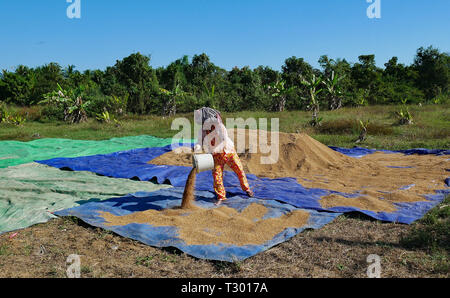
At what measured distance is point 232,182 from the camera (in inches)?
210

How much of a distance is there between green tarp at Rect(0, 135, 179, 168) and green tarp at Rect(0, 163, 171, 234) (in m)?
1.27

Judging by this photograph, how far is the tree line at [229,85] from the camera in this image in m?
18.4

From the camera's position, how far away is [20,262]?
2879mm

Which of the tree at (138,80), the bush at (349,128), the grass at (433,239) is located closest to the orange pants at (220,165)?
the grass at (433,239)

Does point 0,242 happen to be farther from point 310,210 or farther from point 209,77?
point 209,77

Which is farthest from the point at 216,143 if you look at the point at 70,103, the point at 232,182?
the point at 70,103

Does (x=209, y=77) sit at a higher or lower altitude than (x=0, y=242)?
higher

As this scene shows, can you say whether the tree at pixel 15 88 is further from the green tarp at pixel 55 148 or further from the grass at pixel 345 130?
the green tarp at pixel 55 148

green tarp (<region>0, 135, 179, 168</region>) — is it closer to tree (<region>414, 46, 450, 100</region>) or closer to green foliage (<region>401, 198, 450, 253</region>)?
green foliage (<region>401, 198, 450, 253</region>)

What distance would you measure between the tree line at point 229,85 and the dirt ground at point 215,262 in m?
14.4

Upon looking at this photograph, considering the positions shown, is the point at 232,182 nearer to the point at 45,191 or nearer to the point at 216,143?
the point at 216,143
